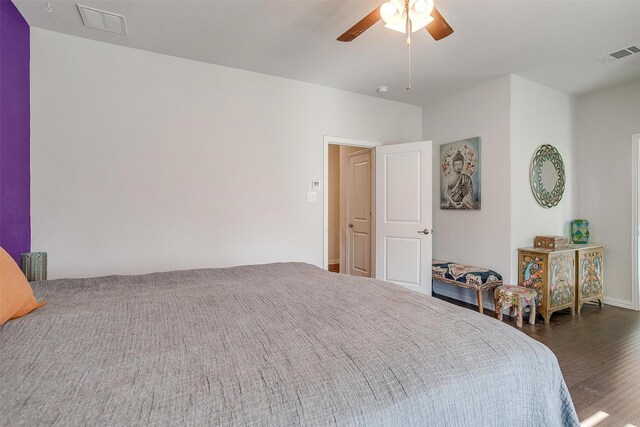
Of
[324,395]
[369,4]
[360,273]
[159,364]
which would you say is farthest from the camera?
[360,273]

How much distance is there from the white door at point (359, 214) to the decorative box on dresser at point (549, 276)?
1855 millimetres

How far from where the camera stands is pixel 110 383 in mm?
708

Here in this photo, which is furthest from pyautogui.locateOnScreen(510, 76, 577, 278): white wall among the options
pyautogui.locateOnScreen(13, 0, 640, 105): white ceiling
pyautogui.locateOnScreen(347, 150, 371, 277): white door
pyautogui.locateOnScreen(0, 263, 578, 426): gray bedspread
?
pyautogui.locateOnScreen(0, 263, 578, 426): gray bedspread

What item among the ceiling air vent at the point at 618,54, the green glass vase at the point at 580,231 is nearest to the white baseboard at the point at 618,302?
the green glass vase at the point at 580,231

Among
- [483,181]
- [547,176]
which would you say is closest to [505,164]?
[483,181]

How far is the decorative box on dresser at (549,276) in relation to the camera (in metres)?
3.04

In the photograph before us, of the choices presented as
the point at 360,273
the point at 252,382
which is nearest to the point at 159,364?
the point at 252,382

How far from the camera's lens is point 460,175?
3711mm

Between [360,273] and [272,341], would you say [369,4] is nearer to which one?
[272,341]

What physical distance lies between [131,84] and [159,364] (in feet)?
8.82

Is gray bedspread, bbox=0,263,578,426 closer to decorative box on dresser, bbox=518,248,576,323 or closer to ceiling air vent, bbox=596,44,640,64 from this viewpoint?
decorative box on dresser, bbox=518,248,576,323

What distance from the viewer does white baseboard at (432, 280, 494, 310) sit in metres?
3.48

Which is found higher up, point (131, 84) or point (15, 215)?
point (131, 84)

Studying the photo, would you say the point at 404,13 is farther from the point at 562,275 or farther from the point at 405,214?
the point at 562,275
